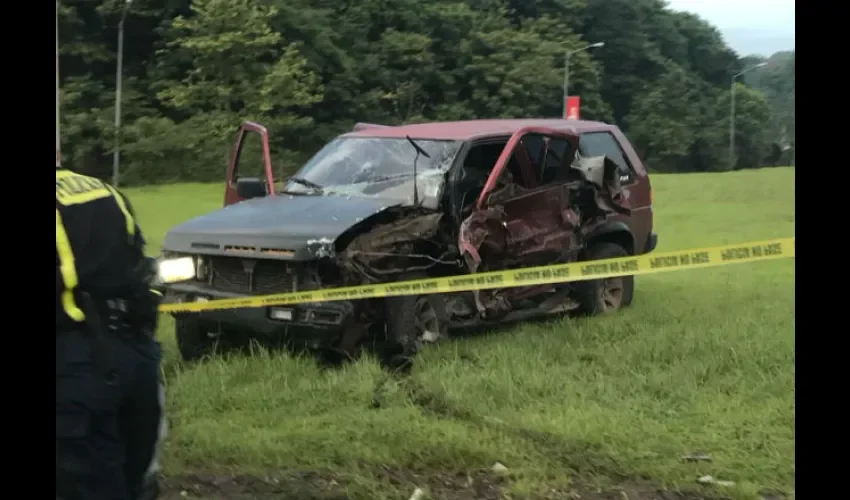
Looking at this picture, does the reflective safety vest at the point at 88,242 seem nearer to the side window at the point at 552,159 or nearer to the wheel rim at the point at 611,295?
the side window at the point at 552,159

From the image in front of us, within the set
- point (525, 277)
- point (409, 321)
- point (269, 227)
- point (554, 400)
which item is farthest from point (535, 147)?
point (269, 227)

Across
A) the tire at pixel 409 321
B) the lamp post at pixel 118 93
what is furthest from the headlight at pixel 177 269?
the tire at pixel 409 321

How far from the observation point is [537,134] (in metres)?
3.89

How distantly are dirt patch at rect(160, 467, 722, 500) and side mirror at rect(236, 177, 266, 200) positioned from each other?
1206 mm

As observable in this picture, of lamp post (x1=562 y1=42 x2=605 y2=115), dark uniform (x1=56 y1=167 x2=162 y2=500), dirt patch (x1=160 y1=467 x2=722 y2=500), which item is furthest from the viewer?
lamp post (x1=562 y1=42 x2=605 y2=115)

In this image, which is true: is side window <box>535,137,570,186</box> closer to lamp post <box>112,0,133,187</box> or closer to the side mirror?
the side mirror

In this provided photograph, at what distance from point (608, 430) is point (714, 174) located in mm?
1231

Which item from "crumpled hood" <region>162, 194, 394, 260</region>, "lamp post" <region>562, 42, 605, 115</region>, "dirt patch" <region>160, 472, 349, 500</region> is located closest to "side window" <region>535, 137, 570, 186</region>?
"lamp post" <region>562, 42, 605, 115</region>

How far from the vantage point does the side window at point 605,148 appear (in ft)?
12.7

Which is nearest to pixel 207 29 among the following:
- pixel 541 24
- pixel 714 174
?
pixel 541 24

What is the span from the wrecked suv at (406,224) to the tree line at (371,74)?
103mm

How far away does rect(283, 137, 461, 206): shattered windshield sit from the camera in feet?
12.9
